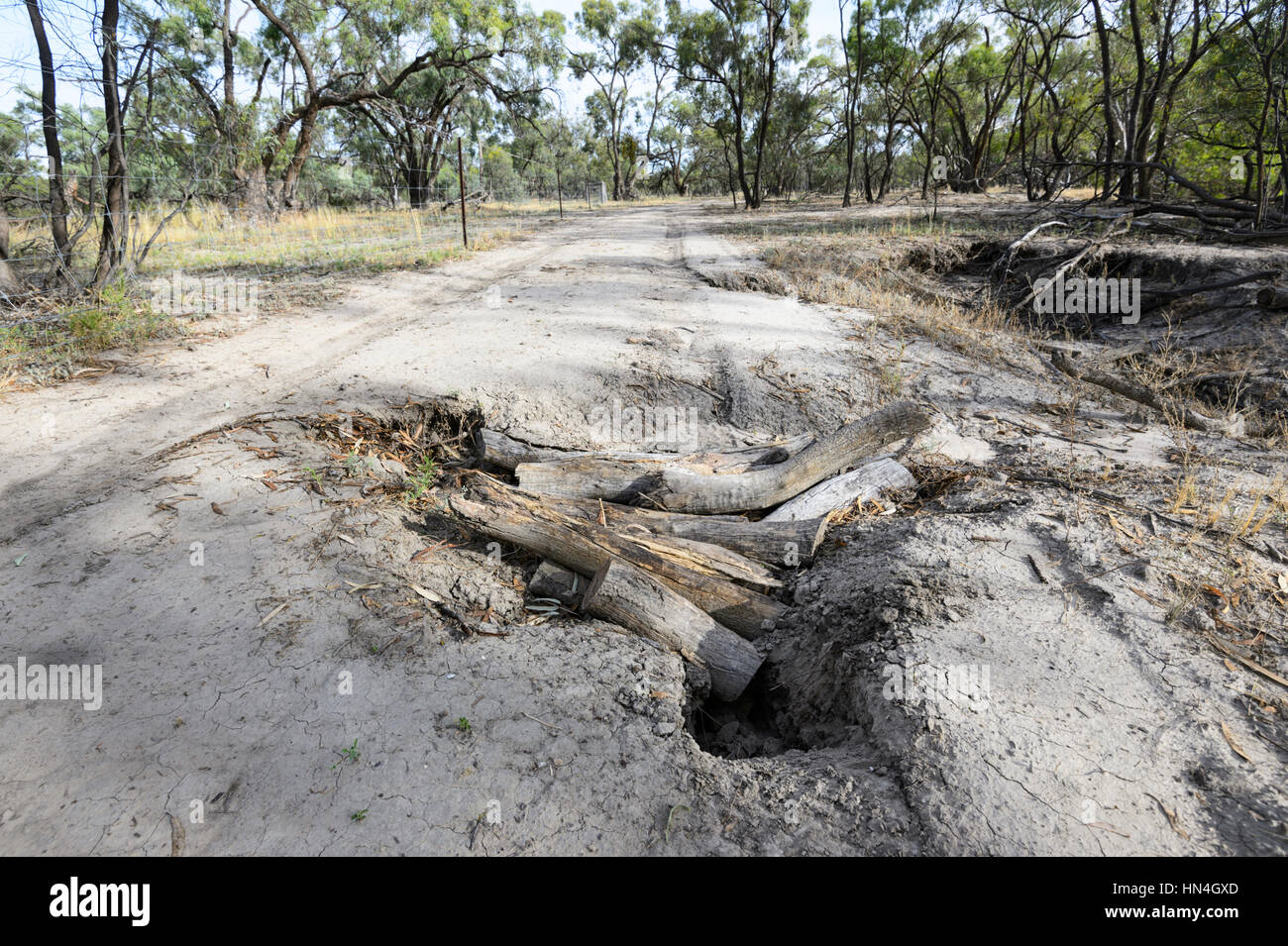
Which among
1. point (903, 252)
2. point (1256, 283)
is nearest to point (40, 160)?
point (903, 252)

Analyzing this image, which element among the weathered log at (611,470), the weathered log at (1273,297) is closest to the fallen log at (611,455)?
the weathered log at (611,470)

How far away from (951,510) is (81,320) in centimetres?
746

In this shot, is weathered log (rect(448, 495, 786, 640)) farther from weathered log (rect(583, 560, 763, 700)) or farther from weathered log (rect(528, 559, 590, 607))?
weathered log (rect(583, 560, 763, 700))

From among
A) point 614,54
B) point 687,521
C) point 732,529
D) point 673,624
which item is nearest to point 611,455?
point 687,521

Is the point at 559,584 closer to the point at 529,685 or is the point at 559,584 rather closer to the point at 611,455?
the point at 529,685

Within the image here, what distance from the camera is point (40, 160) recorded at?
20.9 feet

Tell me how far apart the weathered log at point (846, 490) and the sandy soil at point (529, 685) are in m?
0.26

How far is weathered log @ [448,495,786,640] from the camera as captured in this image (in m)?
3.13

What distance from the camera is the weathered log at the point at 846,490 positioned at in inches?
150

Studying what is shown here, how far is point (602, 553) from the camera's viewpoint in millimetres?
3205

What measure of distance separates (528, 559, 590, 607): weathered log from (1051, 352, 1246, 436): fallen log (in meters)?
4.77

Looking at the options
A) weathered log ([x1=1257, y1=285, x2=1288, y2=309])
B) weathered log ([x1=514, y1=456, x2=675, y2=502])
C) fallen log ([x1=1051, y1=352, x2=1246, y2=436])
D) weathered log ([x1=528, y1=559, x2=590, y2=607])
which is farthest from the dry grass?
weathered log ([x1=1257, y1=285, x2=1288, y2=309])

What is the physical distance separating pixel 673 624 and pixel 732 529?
0.81 meters
